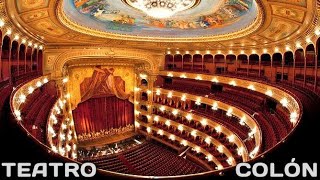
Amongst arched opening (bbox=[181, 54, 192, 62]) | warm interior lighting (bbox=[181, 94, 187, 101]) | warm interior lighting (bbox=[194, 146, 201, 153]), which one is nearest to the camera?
warm interior lighting (bbox=[194, 146, 201, 153])

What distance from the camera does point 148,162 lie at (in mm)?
16422

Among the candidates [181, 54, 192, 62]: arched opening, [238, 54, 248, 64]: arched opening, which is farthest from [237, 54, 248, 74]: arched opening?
[181, 54, 192, 62]: arched opening

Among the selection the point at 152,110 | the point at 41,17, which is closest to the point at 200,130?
the point at 152,110

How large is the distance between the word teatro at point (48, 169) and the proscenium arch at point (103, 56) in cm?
1333

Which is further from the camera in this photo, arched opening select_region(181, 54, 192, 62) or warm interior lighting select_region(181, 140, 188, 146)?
arched opening select_region(181, 54, 192, 62)

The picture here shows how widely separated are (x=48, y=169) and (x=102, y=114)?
697 inches

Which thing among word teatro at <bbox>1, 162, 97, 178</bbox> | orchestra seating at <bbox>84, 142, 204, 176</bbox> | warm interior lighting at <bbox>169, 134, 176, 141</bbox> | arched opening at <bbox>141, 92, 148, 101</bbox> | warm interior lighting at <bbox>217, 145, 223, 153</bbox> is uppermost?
word teatro at <bbox>1, 162, 97, 178</bbox>

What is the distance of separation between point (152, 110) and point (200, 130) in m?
5.75

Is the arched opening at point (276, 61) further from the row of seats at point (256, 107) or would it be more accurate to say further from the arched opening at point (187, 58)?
the arched opening at point (187, 58)

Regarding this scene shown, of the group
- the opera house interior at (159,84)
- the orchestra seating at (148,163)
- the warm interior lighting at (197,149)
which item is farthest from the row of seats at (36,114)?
the warm interior lighting at (197,149)

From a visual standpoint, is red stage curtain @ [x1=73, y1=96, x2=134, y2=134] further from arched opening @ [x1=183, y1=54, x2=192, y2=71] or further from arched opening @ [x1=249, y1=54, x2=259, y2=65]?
arched opening @ [x1=249, y1=54, x2=259, y2=65]

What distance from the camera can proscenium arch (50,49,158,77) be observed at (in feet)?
51.0

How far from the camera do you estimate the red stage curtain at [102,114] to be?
770 inches

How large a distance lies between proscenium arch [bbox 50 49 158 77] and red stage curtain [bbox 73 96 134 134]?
14.8ft
